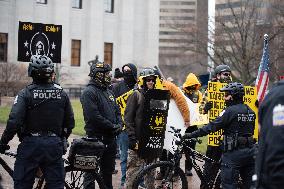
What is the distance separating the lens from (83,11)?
5694 centimetres

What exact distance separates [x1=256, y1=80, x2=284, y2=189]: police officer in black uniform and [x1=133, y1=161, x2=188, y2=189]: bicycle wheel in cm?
447

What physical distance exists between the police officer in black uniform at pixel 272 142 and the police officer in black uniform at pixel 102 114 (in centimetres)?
446

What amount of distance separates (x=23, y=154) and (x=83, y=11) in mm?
51194

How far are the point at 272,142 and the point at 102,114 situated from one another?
4.77 m

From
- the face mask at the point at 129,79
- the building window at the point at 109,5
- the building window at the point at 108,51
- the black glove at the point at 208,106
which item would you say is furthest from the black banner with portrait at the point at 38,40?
the building window at the point at 109,5

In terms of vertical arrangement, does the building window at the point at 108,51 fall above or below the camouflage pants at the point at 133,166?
above

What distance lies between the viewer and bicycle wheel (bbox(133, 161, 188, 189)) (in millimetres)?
8281

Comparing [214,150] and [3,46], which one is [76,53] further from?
[214,150]

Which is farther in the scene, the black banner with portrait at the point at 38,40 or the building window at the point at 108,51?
the building window at the point at 108,51

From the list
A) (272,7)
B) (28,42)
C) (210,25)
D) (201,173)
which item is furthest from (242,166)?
(210,25)

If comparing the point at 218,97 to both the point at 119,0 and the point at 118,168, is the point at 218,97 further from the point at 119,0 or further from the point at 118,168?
the point at 119,0

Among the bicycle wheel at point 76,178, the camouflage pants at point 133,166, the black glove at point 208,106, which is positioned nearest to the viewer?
the bicycle wheel at point 76,178

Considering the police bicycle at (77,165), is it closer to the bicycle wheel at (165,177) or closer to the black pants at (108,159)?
the black pants at (108,159)

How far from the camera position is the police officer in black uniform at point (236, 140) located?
7.76 meters
